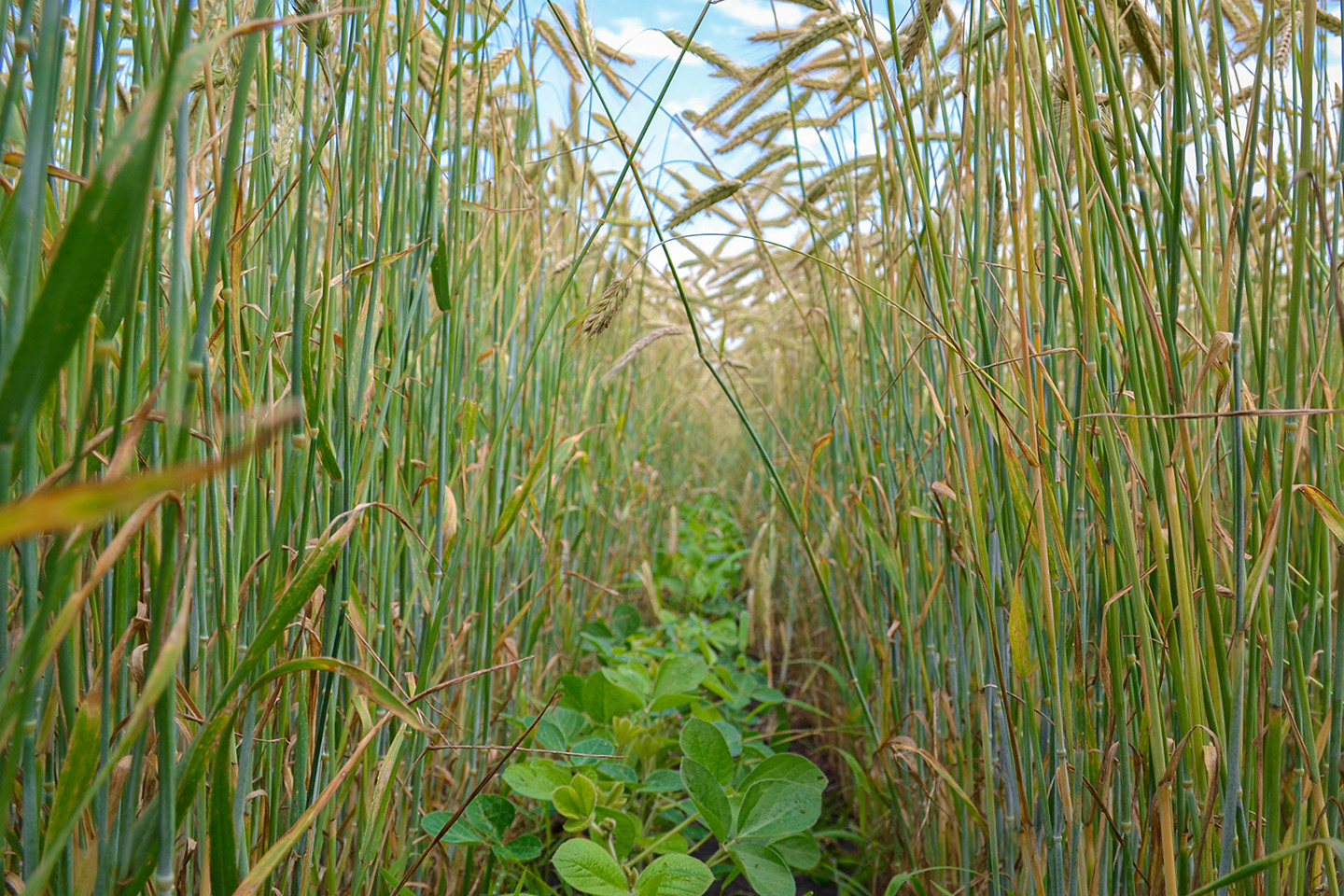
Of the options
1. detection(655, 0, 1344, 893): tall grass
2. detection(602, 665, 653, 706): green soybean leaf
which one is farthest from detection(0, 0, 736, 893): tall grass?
detection(655, 0, 1344, 893): tall grass

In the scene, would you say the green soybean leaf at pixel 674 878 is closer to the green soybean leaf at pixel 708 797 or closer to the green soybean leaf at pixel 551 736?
the green soybean leaf at pixel 708 797

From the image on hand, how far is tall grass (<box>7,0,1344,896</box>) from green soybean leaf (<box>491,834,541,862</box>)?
0.09 metres

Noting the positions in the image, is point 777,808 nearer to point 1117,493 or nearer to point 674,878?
point 674,878

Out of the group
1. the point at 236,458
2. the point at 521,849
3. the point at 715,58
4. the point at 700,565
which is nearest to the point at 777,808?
the point at 521,849

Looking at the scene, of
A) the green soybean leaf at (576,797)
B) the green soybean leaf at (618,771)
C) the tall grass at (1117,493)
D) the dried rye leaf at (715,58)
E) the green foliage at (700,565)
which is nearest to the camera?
the tall grass at (1117,493)

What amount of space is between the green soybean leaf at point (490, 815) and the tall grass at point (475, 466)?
5 cm

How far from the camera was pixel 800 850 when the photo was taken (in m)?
0.93

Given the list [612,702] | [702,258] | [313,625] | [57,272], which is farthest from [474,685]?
[702,258]

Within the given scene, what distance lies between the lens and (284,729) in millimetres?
584

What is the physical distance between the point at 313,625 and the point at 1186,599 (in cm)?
61

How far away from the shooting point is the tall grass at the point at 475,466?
37 centimetres

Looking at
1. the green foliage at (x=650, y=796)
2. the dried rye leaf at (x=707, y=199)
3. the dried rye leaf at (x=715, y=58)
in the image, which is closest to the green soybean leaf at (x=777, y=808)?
the green foliage at (x=650, y=796)

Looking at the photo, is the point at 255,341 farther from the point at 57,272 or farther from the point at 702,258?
the point at 702,258

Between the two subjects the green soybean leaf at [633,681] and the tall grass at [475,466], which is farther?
the green soybean leaf at [633,681]
